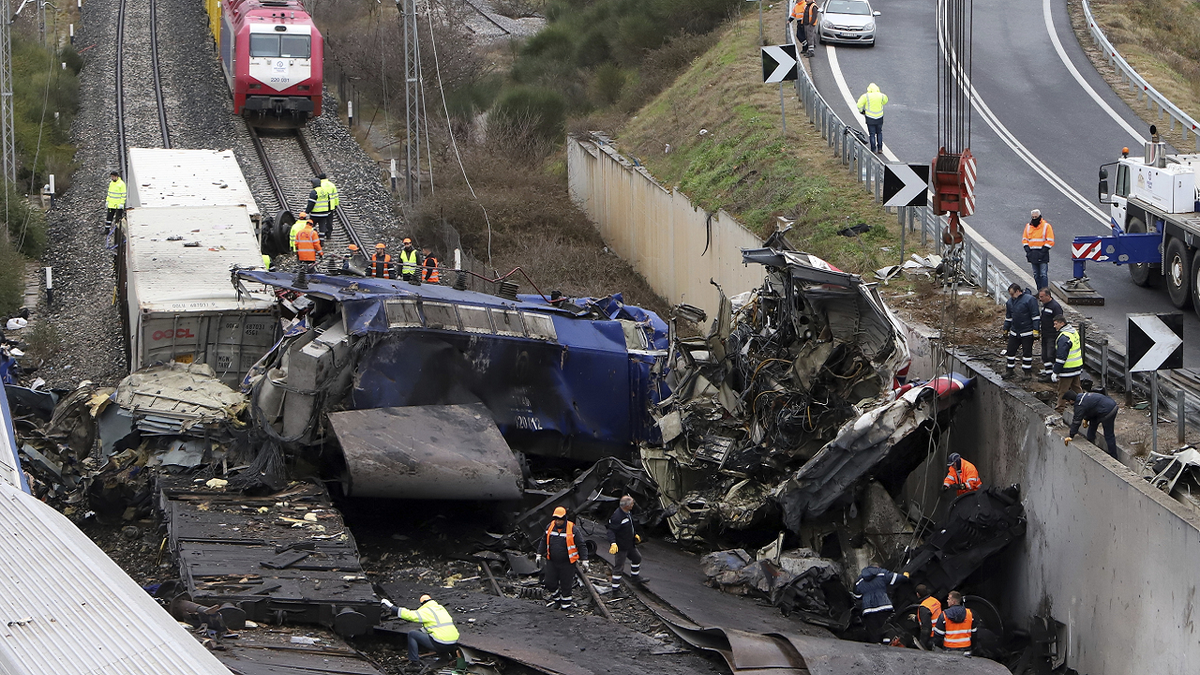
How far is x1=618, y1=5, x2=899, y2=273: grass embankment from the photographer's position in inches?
799

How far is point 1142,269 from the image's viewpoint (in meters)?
17.6

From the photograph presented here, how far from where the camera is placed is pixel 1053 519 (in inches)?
468

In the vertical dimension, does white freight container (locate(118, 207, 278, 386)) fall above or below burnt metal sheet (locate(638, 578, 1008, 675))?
above

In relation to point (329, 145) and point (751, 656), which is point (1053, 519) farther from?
point (329, 145)

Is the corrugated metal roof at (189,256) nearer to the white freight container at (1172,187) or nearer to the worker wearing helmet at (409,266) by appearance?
the worker wearing helmet at (409,266)

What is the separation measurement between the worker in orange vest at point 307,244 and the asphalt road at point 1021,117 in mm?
10166

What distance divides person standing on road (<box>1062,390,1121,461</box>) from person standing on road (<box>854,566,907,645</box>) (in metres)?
2.07

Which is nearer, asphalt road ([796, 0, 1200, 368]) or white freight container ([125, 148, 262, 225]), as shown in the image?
asphalt road ([796, 0, 1200, 368])

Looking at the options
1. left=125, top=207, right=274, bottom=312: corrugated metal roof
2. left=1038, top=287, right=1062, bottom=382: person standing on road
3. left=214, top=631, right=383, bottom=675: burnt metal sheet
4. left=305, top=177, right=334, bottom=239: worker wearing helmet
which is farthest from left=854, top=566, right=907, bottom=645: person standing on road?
left=305, top=177, right=334, bottom=239: worker wearing helmet

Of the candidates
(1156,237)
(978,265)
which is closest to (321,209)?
(978,265)

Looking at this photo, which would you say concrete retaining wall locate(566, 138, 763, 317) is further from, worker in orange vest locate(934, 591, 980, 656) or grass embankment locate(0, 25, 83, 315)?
grass embankment locate(0, 25, 83, 315)

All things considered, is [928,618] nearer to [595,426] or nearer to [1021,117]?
[595,426]

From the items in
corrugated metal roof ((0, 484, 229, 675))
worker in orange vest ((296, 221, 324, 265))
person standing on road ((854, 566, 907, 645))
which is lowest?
person standing on road ((854, 566, 907, 645))

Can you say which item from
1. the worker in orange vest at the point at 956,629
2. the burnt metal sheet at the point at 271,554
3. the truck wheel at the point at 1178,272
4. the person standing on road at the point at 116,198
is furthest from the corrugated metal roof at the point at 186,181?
the truck wheel at the point at 1178,272
